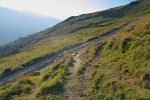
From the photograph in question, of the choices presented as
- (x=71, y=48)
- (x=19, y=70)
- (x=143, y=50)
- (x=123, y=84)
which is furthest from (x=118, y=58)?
(x=71, y=48)

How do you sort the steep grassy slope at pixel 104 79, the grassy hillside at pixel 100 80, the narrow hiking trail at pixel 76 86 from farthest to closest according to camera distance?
the narrow hiking trail at pixel 76 86, the grassy hillside at pixel 100 80, the steep grassy slope at pixel 104 79

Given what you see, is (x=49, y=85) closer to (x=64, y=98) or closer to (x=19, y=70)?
(x=64, y=98)

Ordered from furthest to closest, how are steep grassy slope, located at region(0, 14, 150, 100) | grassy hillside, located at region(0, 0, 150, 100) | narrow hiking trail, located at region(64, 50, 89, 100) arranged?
narrow hiking trail, located at region(64, 50, 89, 100) → grassy hillside, located at region(0, 0, 150, 100) → steep grassy slope, located at region(0, 14, 150, 100)

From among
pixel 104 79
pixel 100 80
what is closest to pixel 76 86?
pixel 100 80

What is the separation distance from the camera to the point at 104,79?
156 ft

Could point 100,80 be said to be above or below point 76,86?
above

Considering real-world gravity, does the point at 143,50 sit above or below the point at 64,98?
above

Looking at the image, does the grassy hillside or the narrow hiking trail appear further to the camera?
the narrow hiking trail

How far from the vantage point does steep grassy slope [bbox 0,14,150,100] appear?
4253 centimetres

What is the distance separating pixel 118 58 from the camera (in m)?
57.6

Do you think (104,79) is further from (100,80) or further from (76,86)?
(76,86)

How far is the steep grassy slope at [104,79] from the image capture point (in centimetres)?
4253

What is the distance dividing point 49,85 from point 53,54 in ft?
133

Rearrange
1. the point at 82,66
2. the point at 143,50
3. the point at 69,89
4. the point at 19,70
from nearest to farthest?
A: the point at 69,89 → the point at 143,50 → the point at 82,66 → the point at 19,70
